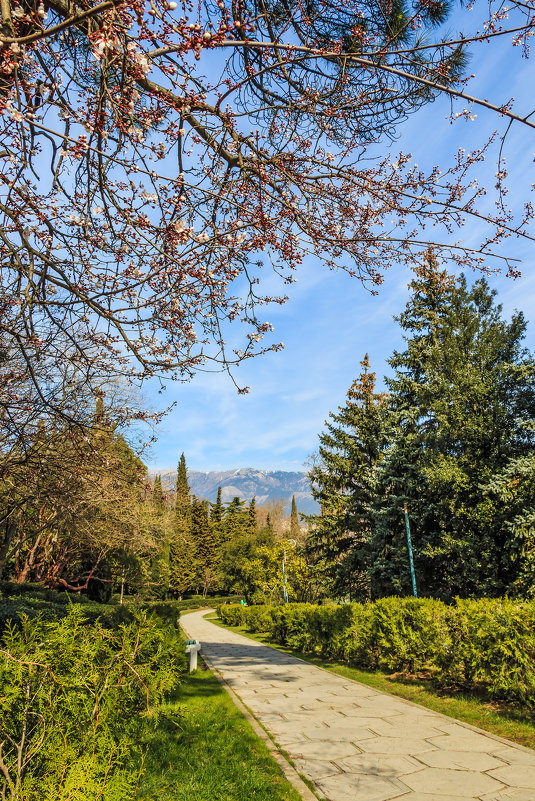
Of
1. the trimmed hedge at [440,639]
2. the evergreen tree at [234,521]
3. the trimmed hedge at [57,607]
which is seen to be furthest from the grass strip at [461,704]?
the evergreen tree at [234,521]

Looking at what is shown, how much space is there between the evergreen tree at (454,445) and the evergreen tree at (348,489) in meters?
1.55

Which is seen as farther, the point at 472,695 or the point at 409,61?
the point at 472,695

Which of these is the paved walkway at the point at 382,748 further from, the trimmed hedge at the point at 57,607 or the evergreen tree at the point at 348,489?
the evergreen tree at the point at 348,489

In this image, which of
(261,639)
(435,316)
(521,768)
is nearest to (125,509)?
(261,639)

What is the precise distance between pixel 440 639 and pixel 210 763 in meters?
5.11

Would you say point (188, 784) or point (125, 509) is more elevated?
point (125, 509)

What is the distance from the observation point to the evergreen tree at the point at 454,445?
48.5 ft

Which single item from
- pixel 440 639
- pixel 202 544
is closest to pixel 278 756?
pixel 440 639

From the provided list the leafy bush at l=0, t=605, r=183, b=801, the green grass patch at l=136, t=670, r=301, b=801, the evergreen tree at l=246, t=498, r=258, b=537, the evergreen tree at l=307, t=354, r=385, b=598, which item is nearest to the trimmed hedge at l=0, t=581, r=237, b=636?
the green grass patch at l=136, t=670, r=301, b=801

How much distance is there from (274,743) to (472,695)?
3.98 metres

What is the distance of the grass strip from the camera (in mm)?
5727

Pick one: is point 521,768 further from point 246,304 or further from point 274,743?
point 246,304

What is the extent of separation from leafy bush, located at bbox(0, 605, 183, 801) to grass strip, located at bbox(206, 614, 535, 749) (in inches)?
203

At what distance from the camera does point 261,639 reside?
18.8 meters
